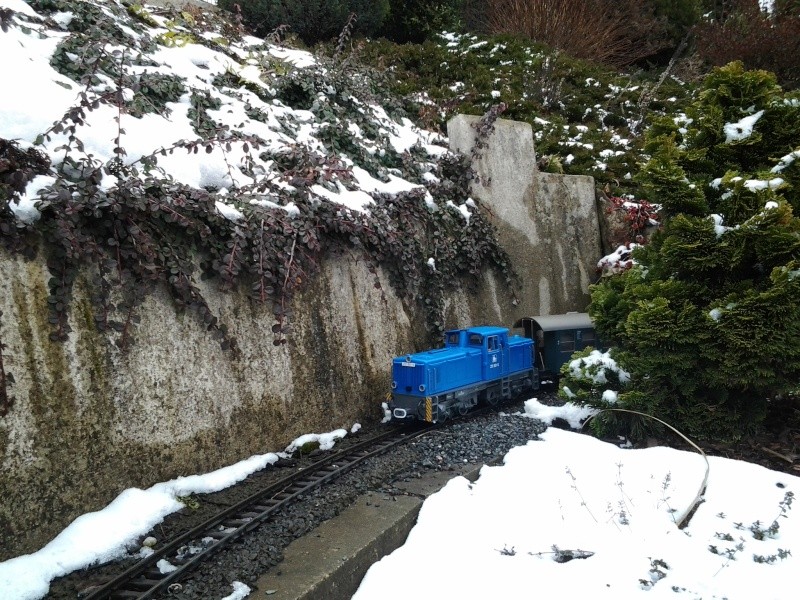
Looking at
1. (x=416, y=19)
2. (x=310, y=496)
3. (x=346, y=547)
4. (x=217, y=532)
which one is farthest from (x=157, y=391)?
(x=416, y=19)

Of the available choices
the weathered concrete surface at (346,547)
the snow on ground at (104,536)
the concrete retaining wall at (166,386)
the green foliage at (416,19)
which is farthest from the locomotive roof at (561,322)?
the green foliage at (416,19)

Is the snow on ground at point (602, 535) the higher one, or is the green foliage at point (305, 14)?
the green foliage at point (305, 14)

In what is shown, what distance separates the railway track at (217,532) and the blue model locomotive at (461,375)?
869 millimetres

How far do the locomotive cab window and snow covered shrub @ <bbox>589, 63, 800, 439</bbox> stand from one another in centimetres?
259

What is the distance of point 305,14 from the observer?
527 inches

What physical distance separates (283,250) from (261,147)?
84.3 inches

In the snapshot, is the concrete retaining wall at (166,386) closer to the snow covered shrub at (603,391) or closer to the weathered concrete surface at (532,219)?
the weathered concrete surface at (532,219)

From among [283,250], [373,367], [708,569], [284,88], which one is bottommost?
[708,569]

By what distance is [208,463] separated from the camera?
5.45 meters

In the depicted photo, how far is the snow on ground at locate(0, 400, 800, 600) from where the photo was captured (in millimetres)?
3836

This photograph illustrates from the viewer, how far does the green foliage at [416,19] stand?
17.2m

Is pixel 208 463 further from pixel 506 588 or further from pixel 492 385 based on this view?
pixel 492 385

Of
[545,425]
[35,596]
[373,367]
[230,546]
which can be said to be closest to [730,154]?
[545,425]

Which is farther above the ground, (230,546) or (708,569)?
(230,546)
